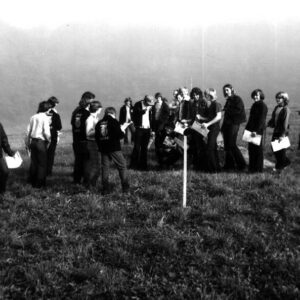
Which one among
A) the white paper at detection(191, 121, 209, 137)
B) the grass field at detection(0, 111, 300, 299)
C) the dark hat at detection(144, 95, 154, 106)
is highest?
the dark hat at detection(144, 95, 154, 106)

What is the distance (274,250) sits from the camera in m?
5.77

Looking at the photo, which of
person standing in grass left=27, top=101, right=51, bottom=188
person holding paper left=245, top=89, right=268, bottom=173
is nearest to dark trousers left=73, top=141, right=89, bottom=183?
person standing in grass left=27, top=101, right=51, bottom=188

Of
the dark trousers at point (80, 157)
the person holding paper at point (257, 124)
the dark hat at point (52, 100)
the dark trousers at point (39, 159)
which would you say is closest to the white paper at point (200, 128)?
the person holding paper at point (257, 124)

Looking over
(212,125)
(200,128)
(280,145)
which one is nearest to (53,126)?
(200,128)

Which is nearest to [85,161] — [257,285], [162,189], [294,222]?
[162,189]

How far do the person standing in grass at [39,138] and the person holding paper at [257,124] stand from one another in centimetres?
520

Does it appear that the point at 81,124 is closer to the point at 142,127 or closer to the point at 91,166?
the point at 91,166

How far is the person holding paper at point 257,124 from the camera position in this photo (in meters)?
9.85

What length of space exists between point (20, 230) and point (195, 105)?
598cm

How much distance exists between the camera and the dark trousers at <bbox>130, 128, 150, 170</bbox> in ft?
37.5

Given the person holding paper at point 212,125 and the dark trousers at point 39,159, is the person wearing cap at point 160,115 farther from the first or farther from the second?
the dark trousers at point 39,159

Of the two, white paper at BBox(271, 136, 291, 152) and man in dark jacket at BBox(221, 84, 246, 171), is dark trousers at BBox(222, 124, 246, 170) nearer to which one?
man in dark jacket at BBox(221, 84, 246, 171)

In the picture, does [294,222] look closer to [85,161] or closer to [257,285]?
[257,285]

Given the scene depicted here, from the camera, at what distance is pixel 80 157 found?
9734 mm
